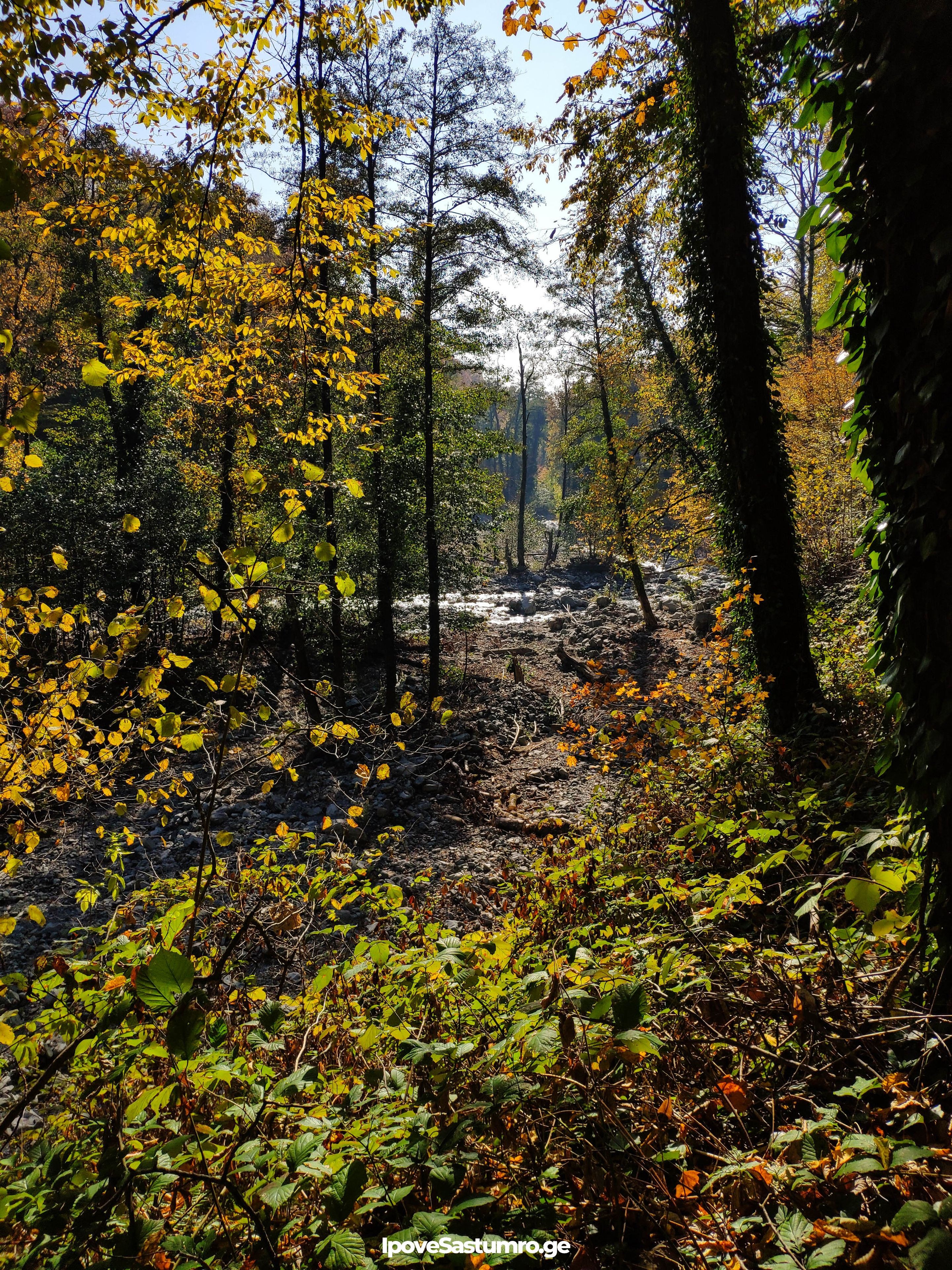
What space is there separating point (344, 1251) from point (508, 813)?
687 centimetres

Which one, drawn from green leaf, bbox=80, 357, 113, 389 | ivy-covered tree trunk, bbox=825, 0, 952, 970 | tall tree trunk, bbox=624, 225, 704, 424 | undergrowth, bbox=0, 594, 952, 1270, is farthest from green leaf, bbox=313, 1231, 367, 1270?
tall tree trunk, bbox=624, 225, 704, 424

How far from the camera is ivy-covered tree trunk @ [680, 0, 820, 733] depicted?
5016 millimetres

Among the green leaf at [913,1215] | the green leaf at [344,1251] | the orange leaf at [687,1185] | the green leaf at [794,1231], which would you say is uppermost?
the green leaf at [913,1215]

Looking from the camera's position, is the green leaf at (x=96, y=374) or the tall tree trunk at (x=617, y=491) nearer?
the green leaf at (x=96, y=374)

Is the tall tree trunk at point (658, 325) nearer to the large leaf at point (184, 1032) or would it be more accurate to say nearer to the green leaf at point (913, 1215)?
the green leaf at point (913, 1215)

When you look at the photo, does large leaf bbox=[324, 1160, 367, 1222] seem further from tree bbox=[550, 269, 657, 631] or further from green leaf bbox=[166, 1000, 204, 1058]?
tree bbox=[550, 269, 657, 631]

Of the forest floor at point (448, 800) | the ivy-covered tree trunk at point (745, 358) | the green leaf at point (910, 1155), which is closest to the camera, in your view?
the green leaf at point (910, 1155)

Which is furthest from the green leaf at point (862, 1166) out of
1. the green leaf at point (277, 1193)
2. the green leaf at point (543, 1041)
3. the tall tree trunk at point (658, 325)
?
the tall tree trunk at point (658, 325)

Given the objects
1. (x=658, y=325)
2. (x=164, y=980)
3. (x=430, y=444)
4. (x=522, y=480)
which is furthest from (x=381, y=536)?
(x=522, y=480)

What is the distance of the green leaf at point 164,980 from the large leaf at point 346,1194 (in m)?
0.48

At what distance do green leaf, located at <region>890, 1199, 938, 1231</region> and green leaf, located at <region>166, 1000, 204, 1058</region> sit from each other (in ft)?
4.11

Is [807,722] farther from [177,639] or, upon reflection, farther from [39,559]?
[39,559]

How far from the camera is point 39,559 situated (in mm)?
11547

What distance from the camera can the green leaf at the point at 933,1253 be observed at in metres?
0.96
